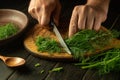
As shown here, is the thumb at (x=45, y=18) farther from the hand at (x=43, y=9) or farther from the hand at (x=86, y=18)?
the hand at (x=86, y=18)

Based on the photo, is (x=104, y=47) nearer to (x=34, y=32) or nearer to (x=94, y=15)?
(x=94, y=15)

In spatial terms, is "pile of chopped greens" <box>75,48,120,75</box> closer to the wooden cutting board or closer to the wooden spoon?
the wooden cutting board

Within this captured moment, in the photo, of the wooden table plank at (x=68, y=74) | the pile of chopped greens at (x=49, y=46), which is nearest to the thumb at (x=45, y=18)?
the pile of chopped greens at (x=49, y=46)

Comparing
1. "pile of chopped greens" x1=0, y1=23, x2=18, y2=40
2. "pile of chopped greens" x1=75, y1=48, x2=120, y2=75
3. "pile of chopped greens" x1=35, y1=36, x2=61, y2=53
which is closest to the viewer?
"pile of chopped greens" x1=75, y1=48, x2=120, y2=75

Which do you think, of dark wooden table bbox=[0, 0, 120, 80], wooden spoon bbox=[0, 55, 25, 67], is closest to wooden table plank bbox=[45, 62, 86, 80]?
dark wooden table bbox=[0, 0, 120, 80]

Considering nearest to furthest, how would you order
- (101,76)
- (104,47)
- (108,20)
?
(101,76) < (104,47) < (108,20)

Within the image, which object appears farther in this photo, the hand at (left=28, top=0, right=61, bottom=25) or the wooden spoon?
the hand at (left=28, top=0, right=61, bottom=25)

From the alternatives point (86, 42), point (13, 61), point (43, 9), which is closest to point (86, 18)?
point (86, 42)

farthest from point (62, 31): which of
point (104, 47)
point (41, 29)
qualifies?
point (104, 47)
